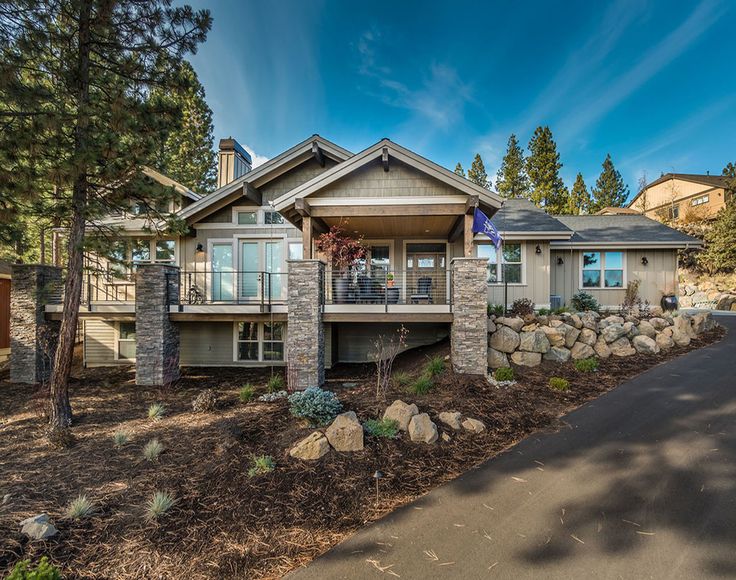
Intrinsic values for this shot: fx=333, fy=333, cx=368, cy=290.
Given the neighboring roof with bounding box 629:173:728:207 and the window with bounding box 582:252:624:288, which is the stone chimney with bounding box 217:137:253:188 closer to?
the window with bounding box 582:252:624:288

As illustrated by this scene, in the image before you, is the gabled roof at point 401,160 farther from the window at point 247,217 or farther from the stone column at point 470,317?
the window at point 247,217

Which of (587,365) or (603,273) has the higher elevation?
(603,273)

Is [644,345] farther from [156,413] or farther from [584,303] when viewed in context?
[156,413]

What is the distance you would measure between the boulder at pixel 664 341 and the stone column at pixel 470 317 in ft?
17.4

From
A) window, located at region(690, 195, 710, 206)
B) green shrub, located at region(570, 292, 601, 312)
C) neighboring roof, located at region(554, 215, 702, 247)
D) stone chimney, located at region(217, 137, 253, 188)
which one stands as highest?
window, located at region(690, 195, 710, 206)

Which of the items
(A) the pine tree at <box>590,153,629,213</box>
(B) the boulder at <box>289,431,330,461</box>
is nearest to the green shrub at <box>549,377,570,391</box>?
(B) the boulder at <box>289,431,330,461</box>

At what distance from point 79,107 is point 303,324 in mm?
5730

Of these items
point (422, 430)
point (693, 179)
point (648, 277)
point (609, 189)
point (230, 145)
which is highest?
point (609, 189)

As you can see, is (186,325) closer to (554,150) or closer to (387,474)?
(387,474)

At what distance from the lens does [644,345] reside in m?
8.80

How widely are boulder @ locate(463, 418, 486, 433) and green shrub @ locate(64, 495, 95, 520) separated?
4.89 meters

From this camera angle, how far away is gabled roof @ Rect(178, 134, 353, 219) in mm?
10555

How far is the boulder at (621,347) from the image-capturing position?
28.2 feet

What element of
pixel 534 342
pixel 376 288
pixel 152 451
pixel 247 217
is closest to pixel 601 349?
pixel 534 342
